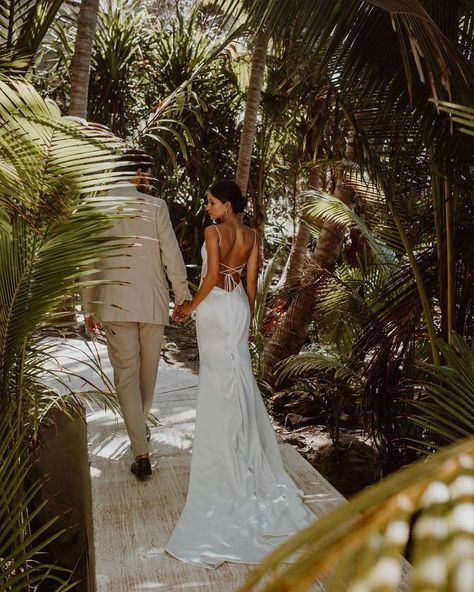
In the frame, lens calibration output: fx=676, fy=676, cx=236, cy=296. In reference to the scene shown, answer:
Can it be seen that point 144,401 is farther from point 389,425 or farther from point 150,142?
point 150,142

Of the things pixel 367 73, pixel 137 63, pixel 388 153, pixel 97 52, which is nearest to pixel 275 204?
pixel 137 63

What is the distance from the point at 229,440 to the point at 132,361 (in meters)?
0.91

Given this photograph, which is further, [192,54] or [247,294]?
[192,54]

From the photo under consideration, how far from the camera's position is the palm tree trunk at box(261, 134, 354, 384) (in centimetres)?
750

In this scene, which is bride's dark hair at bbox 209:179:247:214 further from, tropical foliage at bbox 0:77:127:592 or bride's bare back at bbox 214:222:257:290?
tropical foliage at bbox 0:77:127:592

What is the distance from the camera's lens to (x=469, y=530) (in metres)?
0.52

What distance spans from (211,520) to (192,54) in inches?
350

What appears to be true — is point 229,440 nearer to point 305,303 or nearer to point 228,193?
point 228,193

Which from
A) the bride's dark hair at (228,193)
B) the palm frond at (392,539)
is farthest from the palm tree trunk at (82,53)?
the palm frond at (392,539)

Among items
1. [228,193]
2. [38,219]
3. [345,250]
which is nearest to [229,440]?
[228,193]

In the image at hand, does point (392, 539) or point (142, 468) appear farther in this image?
point (142, 468)

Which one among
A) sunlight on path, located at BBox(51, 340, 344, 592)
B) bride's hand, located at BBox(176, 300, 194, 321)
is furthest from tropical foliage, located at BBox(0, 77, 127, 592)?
bride's hand, located at BBox(176, 300, 194, 321)

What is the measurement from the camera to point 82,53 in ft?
20.9

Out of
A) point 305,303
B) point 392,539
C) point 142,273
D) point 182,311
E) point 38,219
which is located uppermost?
point 392,539
